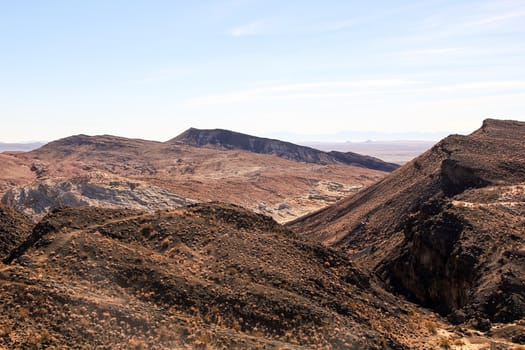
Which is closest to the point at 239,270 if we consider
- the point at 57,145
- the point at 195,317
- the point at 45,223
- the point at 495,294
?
the point at 195,317

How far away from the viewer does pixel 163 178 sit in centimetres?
6700

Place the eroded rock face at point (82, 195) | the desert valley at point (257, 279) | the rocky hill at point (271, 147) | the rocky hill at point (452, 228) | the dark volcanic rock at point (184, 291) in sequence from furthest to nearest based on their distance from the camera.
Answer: the rocky hill at point (271, 147) → the eroded rock face at point (82, 195) → the rocky hill at point (452, 228) → the desert valley at point (257, 279) → the dark volcanic rock at point (184, 291)

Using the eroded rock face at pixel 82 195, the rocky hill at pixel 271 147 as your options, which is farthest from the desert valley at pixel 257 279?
the rocky hill at pixel 271 147

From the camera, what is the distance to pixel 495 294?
17.1 metres

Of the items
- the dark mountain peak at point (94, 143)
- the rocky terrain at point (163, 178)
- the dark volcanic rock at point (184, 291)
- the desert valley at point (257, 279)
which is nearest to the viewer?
the dark volcanic rock at point (184, 291)

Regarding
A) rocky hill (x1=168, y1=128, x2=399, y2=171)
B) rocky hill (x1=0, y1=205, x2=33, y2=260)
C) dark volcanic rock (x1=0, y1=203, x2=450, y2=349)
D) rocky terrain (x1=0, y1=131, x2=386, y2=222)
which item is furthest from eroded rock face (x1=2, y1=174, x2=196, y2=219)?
rocky hill (x1=168, y1=128, x2=399, y2=171)

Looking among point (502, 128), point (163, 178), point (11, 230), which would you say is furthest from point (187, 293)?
point (163, 178)

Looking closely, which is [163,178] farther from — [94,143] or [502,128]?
[94,143]

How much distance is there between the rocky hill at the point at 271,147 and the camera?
131 metres

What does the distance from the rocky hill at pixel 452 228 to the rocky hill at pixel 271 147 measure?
8602 centimetres

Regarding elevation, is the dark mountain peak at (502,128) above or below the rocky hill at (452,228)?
above

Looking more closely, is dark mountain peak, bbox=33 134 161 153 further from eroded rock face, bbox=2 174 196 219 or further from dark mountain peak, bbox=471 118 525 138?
dark mountain peak, bbox=471 118 525 138

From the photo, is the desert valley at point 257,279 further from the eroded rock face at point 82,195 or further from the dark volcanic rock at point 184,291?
the eroded rock face at point 82,195

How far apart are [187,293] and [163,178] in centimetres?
5409
